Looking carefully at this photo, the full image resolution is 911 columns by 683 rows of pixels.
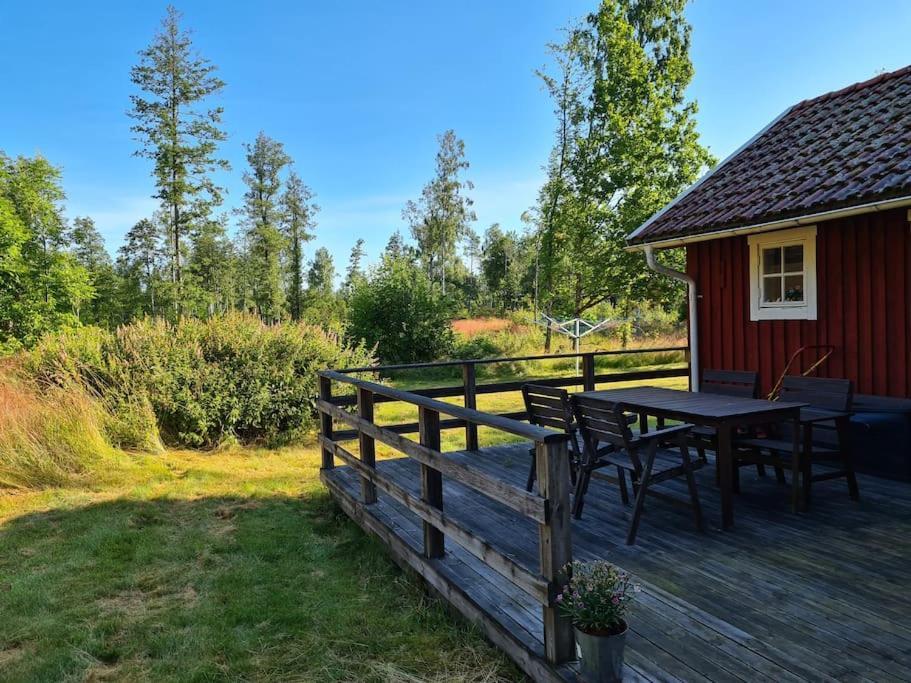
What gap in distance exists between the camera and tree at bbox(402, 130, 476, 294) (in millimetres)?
33125

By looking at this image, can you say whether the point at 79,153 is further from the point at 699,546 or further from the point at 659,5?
the point at 699,546

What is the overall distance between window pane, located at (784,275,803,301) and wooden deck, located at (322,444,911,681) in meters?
1.74

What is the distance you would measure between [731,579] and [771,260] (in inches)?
147

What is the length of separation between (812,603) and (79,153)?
35.0 m

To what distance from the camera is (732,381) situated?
16.6 feet

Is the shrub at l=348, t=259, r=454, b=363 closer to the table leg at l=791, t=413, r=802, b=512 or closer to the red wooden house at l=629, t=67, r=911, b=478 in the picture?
the red wooden house at l=629, t=67, r=911, b=478

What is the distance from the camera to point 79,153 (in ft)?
96.0

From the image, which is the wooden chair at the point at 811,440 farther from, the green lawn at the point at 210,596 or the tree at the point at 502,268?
the tree at the point at 502,268

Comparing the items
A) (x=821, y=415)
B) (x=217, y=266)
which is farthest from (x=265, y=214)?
(x=821, y=415)

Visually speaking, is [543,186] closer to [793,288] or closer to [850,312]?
[793,288]

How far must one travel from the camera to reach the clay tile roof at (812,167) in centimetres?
452

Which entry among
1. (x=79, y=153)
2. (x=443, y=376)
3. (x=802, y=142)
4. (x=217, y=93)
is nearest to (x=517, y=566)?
(x=802, y=142)

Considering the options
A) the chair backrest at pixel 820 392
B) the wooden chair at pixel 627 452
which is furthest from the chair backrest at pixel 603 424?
the chair backrest at pixel 820 392

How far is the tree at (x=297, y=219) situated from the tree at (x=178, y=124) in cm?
1115
